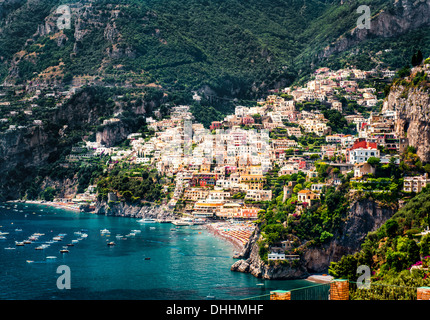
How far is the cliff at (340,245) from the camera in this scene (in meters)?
40.1

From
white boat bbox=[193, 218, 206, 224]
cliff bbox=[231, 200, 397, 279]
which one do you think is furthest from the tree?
white boat bbox=[193, 218, 206, 224]

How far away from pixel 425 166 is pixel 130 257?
22.3 meters

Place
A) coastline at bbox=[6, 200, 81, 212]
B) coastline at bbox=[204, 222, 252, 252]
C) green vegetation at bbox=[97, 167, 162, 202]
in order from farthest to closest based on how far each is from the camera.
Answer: coastline at bbox=[6, 200, 81, 212] < green vegetation at bbox=[97, 167, 162, 202] < coastline at bbox=[204, 222, 252, 252]

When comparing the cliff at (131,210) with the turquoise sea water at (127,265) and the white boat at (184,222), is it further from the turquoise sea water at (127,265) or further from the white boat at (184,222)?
the turquoise sea water at (127,265)

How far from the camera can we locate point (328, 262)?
4066 centimetres

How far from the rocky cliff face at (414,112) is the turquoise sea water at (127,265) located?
13.5m

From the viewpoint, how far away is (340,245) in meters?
40.8

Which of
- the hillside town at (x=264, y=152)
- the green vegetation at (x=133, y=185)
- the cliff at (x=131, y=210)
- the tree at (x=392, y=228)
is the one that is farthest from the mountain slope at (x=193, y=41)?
the tree at (x=392, y=228)

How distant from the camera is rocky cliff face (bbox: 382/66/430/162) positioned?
43.8 meters

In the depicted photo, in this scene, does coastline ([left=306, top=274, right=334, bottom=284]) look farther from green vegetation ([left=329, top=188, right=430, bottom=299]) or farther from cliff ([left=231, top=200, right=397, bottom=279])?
green vegetation ([left=329, top=188, right=430, bottom=299])

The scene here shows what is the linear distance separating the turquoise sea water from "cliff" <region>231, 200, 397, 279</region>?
3.42 ft

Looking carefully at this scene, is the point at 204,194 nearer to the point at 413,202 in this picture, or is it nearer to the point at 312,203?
the point at 312,203

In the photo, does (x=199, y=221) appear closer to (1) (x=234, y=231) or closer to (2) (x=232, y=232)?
(1) (x=234, y=231)
